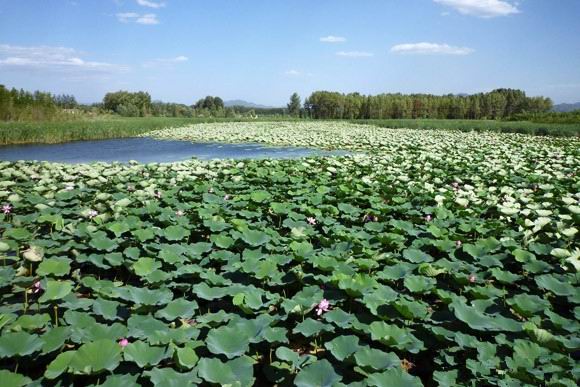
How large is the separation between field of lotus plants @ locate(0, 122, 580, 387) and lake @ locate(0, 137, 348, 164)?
759cm

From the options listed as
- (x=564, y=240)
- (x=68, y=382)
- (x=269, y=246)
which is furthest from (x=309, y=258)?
(x=564, y=240)

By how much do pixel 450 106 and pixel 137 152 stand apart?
5679 centimetres

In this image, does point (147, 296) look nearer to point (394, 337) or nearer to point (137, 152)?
point (394, 337)

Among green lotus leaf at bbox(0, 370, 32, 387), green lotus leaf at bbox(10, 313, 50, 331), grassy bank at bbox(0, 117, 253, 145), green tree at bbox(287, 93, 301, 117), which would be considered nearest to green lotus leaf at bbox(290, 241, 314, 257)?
green lotus leaf at bbox(10, 313, 50, 331)

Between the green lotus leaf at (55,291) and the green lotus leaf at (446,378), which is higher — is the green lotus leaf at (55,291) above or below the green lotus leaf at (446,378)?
above

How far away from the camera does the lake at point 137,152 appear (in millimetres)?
13289

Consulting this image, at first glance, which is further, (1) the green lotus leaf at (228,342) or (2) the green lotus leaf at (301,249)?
(2) the green lotus leaf at (301,249)

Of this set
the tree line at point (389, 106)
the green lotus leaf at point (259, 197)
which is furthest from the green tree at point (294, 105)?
the green lotus leaf at point (259, 197)

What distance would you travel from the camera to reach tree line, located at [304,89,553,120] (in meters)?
62.0

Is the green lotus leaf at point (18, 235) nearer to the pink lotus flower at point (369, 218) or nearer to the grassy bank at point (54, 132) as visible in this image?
the pink lotus flower at point (369, 218)

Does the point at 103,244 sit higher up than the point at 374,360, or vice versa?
the point at 103,244

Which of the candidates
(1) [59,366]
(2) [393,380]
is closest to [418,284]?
(2) [393,380]

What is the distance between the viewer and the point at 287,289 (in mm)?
3104

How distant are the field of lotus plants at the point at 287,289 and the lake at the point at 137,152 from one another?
759 centimetres
